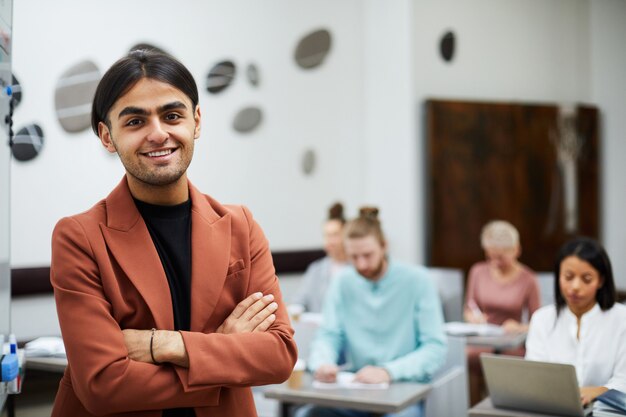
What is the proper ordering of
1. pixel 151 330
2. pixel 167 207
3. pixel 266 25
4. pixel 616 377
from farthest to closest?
pixel 266 25 → pixel 616 377 → pixel 167 207 → pixel 151 330

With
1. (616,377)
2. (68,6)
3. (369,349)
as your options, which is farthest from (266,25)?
(616,377)

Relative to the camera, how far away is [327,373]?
3.46 meters

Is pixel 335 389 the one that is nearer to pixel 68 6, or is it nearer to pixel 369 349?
pixel 369 349

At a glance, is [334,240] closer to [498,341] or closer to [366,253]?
[498,341]

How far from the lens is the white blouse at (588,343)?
3166mm

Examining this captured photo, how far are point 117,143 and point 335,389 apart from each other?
75.2 inches

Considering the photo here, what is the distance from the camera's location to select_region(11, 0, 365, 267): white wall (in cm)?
504

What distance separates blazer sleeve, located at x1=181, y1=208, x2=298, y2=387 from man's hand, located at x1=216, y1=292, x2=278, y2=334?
0.09 ft

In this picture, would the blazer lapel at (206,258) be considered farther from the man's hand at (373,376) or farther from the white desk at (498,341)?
the white desk at (498,341)

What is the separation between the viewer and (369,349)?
3902mm

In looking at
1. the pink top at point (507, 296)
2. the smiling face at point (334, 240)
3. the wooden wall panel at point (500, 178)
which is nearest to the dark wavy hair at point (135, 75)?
the smiling face at point (334, 240)

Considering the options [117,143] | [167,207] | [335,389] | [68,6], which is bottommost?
[335,389]

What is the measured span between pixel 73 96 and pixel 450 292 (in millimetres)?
3173

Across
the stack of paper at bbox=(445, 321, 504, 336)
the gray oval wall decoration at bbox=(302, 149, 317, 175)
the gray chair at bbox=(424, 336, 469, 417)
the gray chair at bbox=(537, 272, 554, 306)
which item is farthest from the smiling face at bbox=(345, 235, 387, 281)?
the gray oval wall decoration at bbox=(302, 149, 317, 175)
